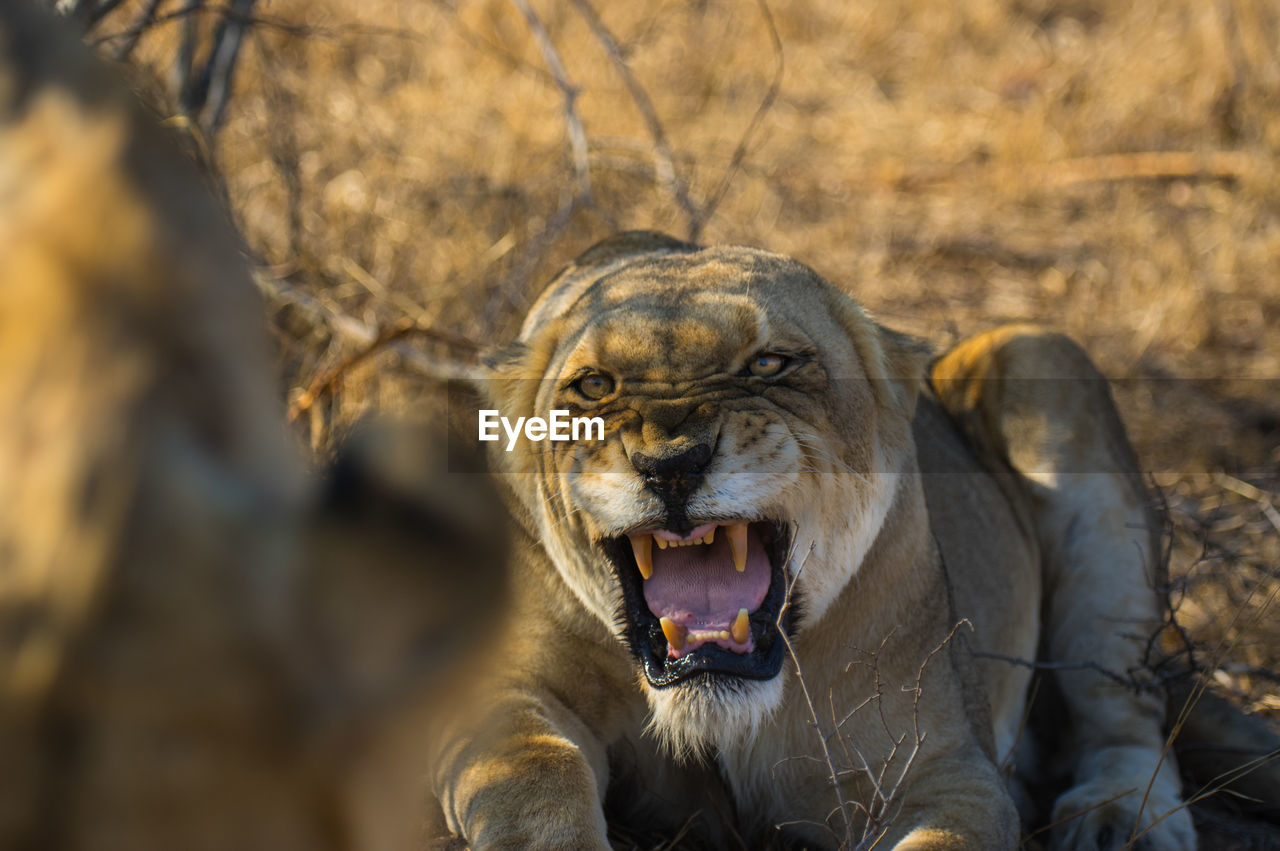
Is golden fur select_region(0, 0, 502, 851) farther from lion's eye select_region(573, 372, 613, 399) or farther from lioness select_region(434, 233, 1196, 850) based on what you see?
lion's eye select_region(573, 372, 613, 399)

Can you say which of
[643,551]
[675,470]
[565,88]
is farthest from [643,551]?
[565,88]

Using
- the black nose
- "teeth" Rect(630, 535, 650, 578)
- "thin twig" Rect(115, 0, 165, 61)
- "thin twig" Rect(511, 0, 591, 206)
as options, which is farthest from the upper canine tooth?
"thin twig" Rect(511, 0, 591, 206)

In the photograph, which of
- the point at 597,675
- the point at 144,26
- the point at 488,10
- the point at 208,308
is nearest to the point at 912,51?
the point at 488,10

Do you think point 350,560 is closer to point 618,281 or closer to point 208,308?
point 208,308

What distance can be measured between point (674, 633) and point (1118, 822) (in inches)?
53.2

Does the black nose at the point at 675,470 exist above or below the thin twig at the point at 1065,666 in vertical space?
above

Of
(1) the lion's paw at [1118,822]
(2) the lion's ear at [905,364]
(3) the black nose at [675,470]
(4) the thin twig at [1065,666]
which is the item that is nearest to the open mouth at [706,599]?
(3) the black nose at [675,470]

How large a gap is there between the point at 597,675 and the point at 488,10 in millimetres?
6065

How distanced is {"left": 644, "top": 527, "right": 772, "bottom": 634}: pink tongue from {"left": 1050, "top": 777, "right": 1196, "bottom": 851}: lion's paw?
100cm

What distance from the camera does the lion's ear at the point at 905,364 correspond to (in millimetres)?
2936

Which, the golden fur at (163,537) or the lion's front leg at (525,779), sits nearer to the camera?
the golden fur at (163,537)

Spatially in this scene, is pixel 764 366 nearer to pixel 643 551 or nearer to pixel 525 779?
pixel 643 551

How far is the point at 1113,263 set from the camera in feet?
21.4

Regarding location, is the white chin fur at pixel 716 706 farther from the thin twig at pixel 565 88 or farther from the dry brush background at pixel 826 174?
the thin twig at pixel 565 88
